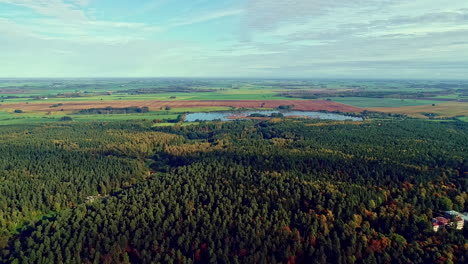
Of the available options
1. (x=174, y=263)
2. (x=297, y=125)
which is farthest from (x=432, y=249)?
(x=297, y=125)

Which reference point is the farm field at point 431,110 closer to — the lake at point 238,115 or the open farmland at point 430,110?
the open farmland at point 430,110

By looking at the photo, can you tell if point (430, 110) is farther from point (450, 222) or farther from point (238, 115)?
point (450, 222)

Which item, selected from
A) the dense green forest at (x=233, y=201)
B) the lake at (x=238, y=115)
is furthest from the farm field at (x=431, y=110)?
the dense green forest at (x=233, y=201)

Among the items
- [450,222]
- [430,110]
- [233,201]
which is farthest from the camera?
[430,110]

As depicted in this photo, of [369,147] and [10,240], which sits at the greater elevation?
[369,147]

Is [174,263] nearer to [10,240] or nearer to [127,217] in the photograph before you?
[127,217]

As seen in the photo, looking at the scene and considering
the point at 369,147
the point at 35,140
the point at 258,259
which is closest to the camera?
the point at 258,259

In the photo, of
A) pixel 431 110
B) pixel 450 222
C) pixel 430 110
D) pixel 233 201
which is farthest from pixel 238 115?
pixel 450 222

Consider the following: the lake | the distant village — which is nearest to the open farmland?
the lake
